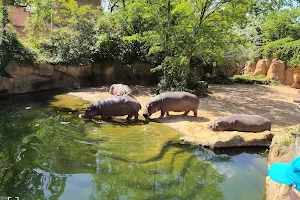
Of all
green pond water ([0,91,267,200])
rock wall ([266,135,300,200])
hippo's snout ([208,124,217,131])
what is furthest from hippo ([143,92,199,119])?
rock wall ([266,135,300,200])

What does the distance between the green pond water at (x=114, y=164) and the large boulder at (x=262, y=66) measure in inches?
565

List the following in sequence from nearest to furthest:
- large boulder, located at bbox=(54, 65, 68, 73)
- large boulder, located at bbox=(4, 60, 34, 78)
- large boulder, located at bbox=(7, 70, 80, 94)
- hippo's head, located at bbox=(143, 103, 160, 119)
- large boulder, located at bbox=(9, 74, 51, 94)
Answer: hippo's head, located at bbox=(143, 103, 160, 119) → large boulder, located at bbox=(4, 60, 34, 78) → large boulder, located at bbox=(9, 74, 51, 94) → large boulder, located at bbox=(7, 70, 80, 94) → large boulder, located at bbox=(54, 65, 68, 73)

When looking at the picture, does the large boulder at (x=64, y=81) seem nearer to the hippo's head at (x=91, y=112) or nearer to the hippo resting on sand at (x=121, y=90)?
the hippo resting on sand at (x=121, y=90)

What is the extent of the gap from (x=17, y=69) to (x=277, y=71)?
15840 millimetres

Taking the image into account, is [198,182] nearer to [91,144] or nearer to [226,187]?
[226,187]

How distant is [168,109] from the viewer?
964 centimetres

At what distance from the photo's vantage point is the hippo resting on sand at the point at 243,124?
835 centimetres

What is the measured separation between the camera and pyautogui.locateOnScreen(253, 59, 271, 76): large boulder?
2027 cm

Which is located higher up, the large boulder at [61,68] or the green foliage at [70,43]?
the green foliage at [70,43]

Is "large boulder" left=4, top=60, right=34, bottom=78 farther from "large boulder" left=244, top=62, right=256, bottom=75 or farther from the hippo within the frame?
"large boulder" left=244, top=62, right=256, bottom=75

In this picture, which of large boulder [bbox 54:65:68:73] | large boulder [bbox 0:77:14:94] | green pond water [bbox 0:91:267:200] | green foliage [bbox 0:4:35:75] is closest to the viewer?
green pond water [bbox 0:91:267:200]

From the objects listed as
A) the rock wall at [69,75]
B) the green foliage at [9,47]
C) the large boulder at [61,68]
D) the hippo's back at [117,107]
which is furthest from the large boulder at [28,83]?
the hippo's back at [117,107]

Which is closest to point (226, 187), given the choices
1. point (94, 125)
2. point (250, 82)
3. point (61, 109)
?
point (94, 125)

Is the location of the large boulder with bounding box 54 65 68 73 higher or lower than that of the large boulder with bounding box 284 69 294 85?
higher
